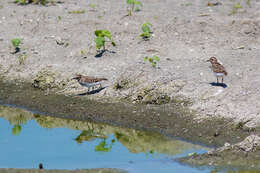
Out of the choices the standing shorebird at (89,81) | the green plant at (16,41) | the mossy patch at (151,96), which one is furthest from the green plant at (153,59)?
the green plant at (16,41)

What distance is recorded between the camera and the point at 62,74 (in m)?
18.1

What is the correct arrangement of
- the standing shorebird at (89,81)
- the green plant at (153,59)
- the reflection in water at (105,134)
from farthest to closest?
the green plant at (153,59) → the standing shorebird at (89,81) → the reflection in water at (105,134)

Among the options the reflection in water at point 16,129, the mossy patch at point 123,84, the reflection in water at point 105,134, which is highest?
the mossy patch at point 123,84

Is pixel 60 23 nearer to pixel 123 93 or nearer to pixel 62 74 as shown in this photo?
pixel 62 74

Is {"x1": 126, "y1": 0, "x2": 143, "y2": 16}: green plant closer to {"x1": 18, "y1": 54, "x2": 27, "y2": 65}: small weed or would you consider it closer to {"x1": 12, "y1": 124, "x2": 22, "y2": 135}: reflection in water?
{"x1": 18, "y1": 54, "x2": 27, "y2": 65}: small weed

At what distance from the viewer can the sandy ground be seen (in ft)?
51.2

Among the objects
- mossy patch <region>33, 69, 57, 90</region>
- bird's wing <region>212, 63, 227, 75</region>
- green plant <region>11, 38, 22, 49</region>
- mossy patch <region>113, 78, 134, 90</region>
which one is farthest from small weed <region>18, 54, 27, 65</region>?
bird's wing <region>212, 63, 227, 75</region>

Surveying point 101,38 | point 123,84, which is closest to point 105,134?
point 123,84

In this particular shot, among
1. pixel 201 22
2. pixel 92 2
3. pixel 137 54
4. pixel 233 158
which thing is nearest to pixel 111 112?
pixel 137 54

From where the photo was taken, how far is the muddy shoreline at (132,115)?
44.8ft

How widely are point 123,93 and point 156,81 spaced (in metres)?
0.97

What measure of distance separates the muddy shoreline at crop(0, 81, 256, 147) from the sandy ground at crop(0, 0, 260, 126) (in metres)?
0.42

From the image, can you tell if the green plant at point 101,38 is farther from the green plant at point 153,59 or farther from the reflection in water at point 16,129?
the reflection in water at point 16,129

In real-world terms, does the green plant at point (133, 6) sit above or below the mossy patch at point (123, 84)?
above
